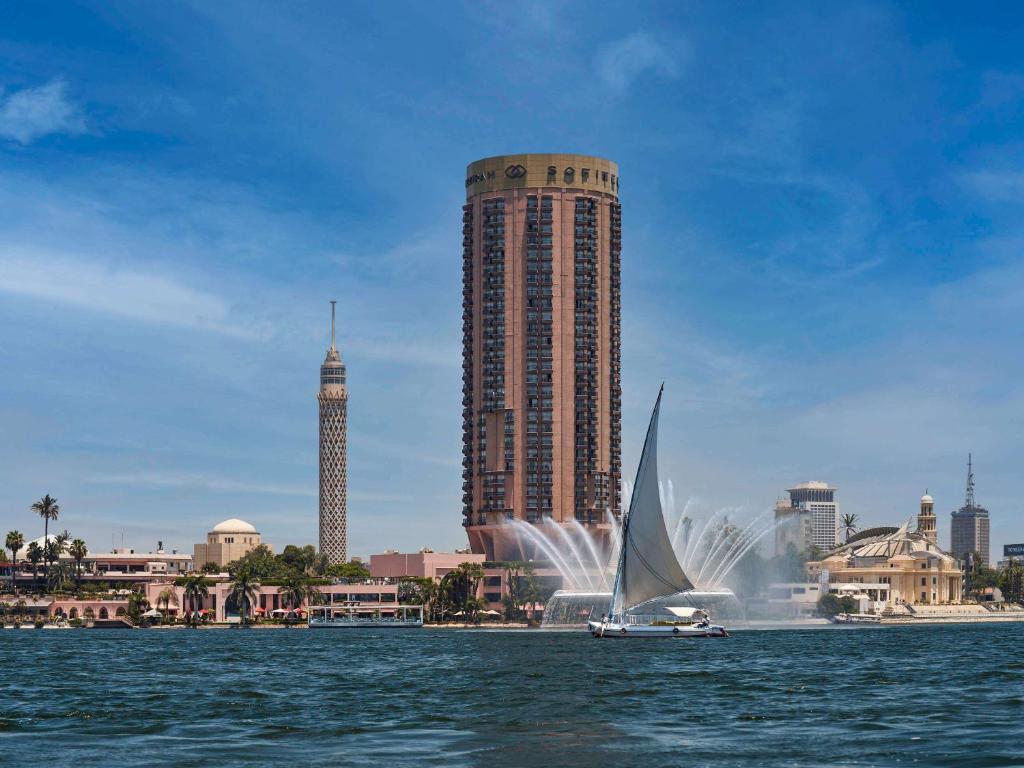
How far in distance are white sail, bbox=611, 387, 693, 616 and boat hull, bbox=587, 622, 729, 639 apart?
12.7ft

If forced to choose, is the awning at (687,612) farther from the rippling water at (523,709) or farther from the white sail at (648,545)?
the rippling water at (523,709)

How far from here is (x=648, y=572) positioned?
165 m

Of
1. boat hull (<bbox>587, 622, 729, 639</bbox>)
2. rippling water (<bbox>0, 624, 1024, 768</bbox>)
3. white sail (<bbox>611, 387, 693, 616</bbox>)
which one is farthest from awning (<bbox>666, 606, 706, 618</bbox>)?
rippling water (<bbox>0, 624, 1024, 768</bbox>)

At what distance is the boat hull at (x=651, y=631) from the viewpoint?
560 ft

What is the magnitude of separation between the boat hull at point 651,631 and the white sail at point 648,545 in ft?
12.7

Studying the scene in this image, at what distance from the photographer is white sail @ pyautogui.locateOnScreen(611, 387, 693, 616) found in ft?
527

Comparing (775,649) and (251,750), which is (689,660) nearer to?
(775,649)

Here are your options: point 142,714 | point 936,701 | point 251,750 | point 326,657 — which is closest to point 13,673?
point 326,657

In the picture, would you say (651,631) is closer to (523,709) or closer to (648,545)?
(648,545)

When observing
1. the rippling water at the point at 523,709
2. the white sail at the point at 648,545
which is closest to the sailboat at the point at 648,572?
the white sail at the point at 648,545

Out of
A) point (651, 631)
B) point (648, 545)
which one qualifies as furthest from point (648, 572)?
point (651, 631)

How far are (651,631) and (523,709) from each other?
91.5 meters

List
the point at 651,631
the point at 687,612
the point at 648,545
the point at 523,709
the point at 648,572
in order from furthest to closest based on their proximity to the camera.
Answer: the point at 687,612, the point at 651,631, the point at 648,572, the point at 648,545, the point at 523,709

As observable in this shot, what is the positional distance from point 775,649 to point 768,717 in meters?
79.1
